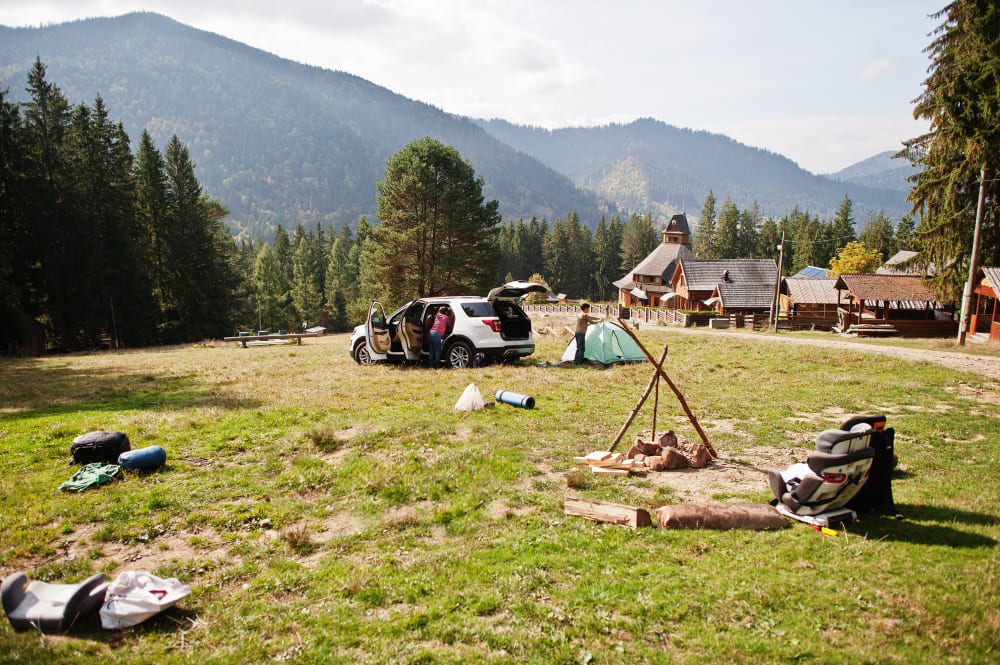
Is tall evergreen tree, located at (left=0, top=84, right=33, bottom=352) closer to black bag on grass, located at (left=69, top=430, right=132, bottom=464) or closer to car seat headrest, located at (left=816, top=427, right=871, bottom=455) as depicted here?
black bag on grass, located at (left=69, top=430, right=132, bottom=464)

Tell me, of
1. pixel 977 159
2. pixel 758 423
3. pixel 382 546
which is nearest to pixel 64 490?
pixel 382 546

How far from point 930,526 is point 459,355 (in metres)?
11.1

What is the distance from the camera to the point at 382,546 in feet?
15.8

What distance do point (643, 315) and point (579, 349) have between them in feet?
132

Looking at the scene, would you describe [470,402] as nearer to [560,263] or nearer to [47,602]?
[47,602]

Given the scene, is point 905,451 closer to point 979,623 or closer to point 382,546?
point 979,623

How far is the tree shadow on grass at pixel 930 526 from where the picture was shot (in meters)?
4.69

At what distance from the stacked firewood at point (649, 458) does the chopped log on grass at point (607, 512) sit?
49.6 inches

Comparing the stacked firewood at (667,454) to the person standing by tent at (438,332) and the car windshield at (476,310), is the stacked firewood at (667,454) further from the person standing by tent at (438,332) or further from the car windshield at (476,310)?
the person standing by tent at (438,332)

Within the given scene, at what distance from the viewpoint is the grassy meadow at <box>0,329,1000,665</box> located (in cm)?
342

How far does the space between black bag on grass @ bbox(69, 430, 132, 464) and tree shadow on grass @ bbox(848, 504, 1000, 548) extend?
9128mm

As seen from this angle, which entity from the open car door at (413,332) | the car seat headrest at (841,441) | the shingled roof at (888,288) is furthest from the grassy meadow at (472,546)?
the shingled roof at (888,288)

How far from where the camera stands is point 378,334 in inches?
590

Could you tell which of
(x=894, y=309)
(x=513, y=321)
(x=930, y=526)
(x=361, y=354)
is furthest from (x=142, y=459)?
(x=894, y=309)
